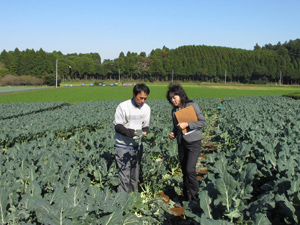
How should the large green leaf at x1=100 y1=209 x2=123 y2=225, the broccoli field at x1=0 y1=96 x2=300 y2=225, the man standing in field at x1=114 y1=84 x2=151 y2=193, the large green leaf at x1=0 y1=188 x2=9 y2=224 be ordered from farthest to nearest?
the man standing in field at x1=114 y1=84 x2=151 y2=193 → the large green leaf at x1=0 y1=188 x2=9 y2=224 → the broccoli field at x1=0 y1=96 x2=300 y2=225 → the large green leaf at x1=100 y1=209 x2=123 y2=225

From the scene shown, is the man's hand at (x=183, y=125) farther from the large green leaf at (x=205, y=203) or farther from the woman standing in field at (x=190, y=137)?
the large green leaf at (x=205, y=203)

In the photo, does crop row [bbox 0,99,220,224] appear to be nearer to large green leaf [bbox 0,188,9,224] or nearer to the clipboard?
large green leaf [bbox 0,188,9,224]

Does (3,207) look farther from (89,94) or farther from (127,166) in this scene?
(89,94)

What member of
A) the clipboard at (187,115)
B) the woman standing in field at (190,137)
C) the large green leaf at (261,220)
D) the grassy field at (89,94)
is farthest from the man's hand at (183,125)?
the grassy field at (89,94)

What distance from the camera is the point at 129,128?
384 centimetres

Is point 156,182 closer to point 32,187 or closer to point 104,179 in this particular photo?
point 104,179

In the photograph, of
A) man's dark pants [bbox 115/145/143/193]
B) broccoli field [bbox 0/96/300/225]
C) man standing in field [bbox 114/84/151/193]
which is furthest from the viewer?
man's dark pants [bbox 115/145/143/193]

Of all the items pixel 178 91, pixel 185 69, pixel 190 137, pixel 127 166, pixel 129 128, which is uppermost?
pixel 185 69

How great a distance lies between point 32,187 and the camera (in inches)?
109

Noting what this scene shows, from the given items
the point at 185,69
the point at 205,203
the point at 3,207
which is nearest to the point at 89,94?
the point at 3,207

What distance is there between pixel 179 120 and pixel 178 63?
116 m

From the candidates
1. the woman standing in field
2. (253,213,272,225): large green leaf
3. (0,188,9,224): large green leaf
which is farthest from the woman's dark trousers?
(0,188,9,224): large green leaf

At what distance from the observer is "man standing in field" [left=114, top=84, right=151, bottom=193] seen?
12.0 feet

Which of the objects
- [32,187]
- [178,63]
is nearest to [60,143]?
[32,187]
